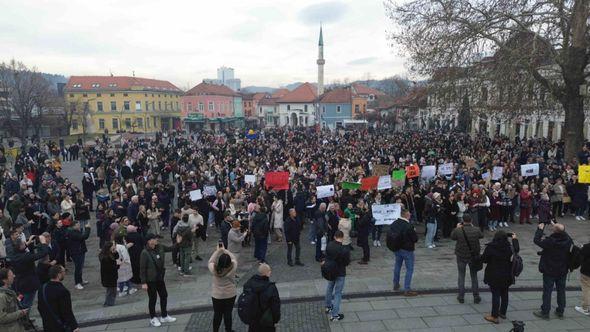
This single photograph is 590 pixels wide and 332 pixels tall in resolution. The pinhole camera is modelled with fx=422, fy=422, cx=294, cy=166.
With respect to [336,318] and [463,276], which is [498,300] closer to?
[463,276]

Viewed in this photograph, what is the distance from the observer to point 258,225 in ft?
33.6

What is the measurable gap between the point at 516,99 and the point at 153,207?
17877 mm

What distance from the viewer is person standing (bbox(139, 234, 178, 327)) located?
7.02 m

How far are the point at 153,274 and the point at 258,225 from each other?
11.7 ft

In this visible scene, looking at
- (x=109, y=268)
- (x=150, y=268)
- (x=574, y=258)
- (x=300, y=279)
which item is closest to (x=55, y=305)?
(x=150, y=268)

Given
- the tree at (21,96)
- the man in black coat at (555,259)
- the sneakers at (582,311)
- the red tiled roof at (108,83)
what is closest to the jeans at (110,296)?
the man in black coat at (555,259)

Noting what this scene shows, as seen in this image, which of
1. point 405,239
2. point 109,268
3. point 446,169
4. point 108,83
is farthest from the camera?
point 108,83

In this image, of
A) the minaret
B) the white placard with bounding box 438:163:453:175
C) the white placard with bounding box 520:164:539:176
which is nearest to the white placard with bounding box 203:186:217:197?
the white placard with bounding box 438:163:453:175

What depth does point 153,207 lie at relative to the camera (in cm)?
1220

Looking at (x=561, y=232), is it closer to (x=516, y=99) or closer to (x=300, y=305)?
(x=300, y=305)

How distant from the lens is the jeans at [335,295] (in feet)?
23.6

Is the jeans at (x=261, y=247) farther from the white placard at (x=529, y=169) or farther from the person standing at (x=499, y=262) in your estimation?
the white placard at (x=529, y=169)

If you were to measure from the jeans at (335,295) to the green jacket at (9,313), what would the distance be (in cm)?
460

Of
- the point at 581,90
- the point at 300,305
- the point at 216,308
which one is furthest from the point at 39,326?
the point at 581,90
